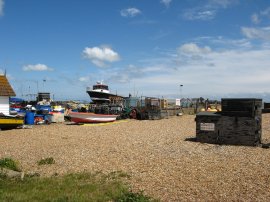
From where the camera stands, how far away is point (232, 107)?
16484 mm

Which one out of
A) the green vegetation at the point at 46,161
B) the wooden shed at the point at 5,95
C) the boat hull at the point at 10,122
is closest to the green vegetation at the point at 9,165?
the green vegetation at the point at 46,161

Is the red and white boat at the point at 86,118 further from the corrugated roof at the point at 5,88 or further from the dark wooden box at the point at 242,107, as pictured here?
the dark wooden box at the point at 242,107

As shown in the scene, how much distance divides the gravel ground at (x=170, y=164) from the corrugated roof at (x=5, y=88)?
14.9 meters

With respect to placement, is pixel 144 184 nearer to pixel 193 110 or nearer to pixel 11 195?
pixel 11 195

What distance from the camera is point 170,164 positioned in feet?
40.3

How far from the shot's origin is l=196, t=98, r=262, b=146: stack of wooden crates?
52.6 ft

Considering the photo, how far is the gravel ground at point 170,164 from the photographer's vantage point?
355 inches

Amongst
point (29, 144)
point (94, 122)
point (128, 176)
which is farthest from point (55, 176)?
point (94, 122)

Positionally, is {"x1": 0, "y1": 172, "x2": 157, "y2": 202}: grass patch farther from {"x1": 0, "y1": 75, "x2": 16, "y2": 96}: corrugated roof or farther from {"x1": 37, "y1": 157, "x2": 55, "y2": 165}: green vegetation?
{"x1": 0, "y1": 75, "x2": 16, "y2": 96}: corrugated roof

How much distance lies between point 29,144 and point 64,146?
7.57 feet

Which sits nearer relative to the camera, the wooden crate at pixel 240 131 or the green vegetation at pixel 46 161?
the green vegetation at pixel 46 161

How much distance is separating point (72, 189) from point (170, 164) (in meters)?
4.20

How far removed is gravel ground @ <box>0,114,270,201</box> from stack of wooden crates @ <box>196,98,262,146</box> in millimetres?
733

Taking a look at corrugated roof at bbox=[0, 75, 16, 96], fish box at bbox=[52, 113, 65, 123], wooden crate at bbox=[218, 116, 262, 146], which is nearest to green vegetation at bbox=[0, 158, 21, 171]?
wooden crate at bbox=[218, 116, 262, 146]
